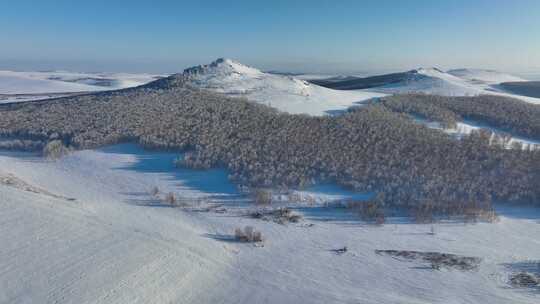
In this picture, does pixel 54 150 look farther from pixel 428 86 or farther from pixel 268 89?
pixel 428 86

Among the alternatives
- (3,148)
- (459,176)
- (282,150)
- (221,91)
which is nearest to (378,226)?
(459,176)

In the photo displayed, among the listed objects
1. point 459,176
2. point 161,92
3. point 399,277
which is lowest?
point 399,277

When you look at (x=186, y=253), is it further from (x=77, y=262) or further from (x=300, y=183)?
(x=300, y=183)

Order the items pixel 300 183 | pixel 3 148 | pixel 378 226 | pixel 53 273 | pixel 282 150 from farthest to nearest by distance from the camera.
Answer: pixel 3 148, pixel 282 150, pixel 300 183, pixel 378 226, pixel 53 273

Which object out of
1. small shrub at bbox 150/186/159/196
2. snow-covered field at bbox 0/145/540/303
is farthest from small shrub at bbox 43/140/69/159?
small shrub at bbox 150/186/159/196

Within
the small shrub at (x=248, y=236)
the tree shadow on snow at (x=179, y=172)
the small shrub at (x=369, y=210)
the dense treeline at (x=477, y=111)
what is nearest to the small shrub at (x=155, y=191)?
the tree shadow on snow at (x=179, y=172)

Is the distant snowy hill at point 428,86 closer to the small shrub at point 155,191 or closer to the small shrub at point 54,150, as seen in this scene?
the small shrub at point 54,150
